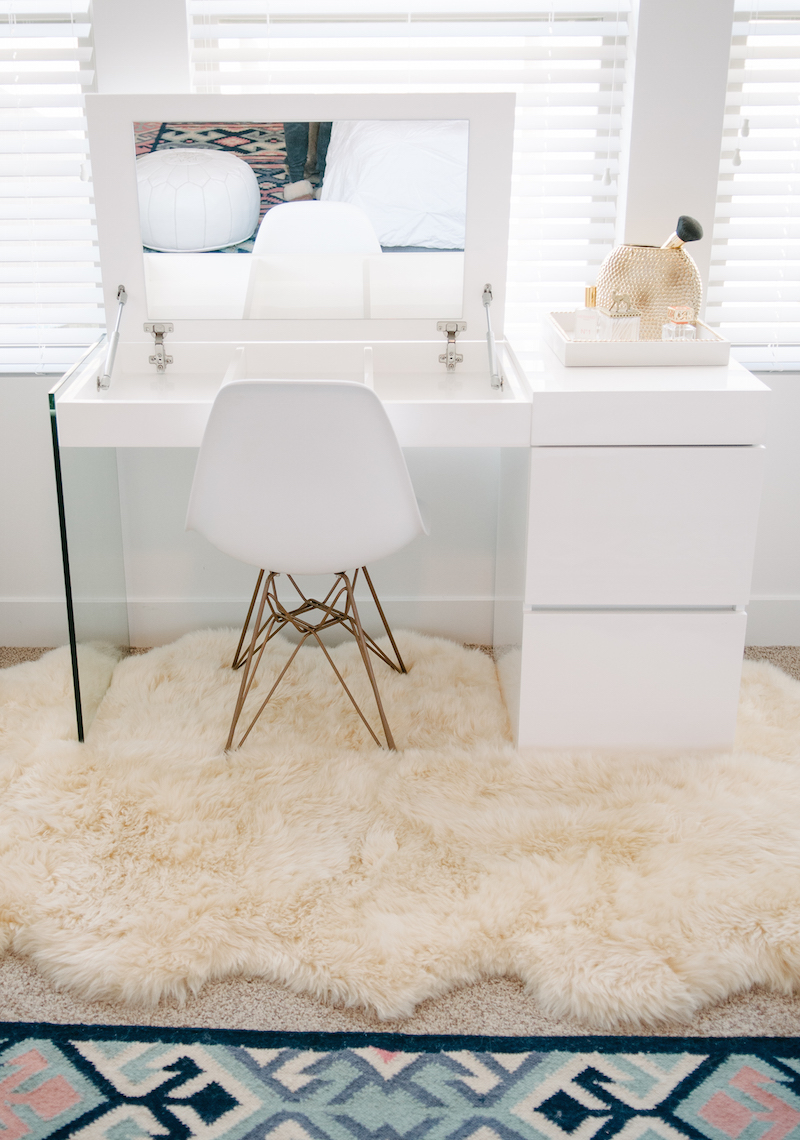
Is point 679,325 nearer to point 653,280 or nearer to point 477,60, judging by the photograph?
point 653,280

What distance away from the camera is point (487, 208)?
2186 mm

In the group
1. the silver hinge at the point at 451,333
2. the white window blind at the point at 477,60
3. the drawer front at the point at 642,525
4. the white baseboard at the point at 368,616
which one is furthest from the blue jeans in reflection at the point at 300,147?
the white baseboard at the point at 368,616

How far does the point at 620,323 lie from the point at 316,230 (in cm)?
68

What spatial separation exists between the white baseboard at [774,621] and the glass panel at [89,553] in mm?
1667

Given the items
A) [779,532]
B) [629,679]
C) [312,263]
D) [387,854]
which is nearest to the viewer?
[387,854]

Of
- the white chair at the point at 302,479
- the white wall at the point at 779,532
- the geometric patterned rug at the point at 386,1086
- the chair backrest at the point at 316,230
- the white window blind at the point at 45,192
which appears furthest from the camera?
the white wall at the point at 779,532

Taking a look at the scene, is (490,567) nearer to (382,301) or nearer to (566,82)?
(382,301)

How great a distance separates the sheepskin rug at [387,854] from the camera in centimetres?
161

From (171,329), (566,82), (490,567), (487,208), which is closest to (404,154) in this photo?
(487,208)

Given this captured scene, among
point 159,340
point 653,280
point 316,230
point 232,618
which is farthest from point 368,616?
point 653,280

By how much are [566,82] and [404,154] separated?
0.49 m

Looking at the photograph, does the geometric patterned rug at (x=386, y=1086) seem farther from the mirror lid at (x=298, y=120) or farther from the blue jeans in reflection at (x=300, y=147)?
the blue jeans in reflection at (x=300, y=147)

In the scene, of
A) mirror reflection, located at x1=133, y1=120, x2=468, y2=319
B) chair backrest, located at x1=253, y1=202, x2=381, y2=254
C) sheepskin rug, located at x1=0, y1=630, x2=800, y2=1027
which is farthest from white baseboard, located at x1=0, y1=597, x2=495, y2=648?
chair backrest, located at x1=253, y1=202, x2=381, y2=254

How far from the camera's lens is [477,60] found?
7.59 feet
